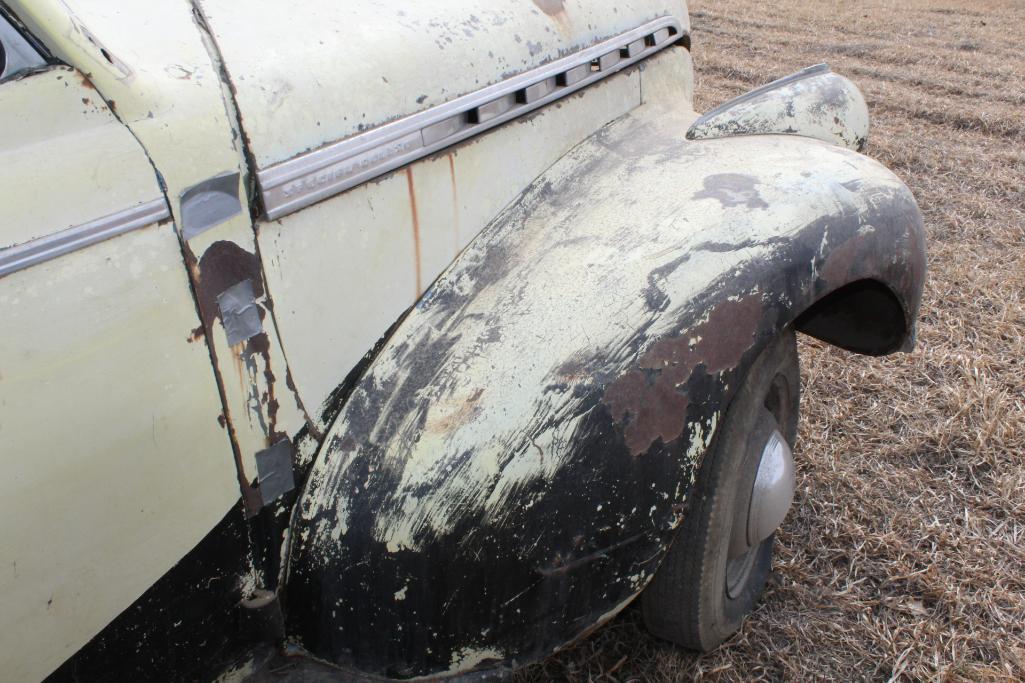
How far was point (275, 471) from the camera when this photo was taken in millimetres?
1247

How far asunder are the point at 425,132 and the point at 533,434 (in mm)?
489

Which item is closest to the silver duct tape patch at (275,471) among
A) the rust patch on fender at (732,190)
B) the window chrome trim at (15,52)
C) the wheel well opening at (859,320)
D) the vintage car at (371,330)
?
the vintage car at (371,330)

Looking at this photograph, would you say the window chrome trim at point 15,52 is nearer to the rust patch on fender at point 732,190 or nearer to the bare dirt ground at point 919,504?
the rust patch on fender at point 732,190

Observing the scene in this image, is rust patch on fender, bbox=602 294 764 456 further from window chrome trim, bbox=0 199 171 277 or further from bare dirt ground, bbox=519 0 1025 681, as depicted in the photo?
bare dirt ground, bbox=519 0 1025 681

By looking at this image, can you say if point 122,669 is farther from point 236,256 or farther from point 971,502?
point 971,502

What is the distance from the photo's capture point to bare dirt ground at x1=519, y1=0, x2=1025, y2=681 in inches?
72.9

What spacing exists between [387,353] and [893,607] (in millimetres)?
1329

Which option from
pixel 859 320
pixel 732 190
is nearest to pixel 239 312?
pixel 732 190

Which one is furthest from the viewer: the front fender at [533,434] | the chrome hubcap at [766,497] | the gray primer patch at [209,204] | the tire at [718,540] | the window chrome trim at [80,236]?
the chrome hubcap at [766,497]

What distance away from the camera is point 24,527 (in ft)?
3.27

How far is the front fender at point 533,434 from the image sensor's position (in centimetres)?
128

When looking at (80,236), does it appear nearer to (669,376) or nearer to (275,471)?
(275,471)

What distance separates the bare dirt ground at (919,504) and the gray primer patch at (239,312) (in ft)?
3.49

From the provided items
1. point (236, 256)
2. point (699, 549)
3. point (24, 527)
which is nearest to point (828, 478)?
point (699, 549)
